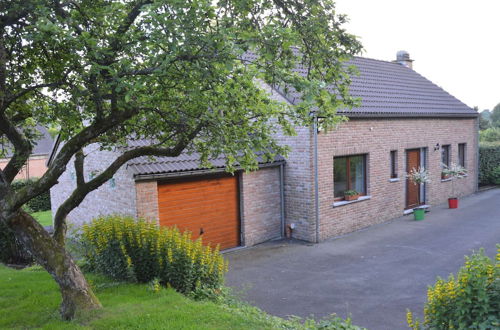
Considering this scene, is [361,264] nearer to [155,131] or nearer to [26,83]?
[155,131]

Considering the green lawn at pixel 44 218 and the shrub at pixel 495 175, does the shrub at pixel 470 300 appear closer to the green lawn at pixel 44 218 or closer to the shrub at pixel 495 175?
the green lawn at pixel 44 218

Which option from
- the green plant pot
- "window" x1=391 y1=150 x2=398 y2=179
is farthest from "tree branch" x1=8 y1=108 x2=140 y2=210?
the green plant pot

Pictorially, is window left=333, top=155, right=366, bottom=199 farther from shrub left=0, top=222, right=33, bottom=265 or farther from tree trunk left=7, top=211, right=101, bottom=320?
tree trunk left=7, top=211, right=101, bottom=320

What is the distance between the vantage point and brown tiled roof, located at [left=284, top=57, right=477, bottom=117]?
15348 millimetres

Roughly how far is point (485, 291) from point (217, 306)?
341cm

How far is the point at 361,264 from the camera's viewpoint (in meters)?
10.4

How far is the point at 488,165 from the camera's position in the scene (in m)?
23.4

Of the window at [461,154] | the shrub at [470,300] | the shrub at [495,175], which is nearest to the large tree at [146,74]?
the shrub at [470,300]

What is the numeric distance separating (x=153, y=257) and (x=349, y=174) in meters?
9.03

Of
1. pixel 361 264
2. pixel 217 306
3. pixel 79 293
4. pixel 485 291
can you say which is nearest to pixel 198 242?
pixel 217 306

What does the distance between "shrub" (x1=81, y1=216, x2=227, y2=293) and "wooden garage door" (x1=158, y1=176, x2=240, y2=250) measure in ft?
10.8

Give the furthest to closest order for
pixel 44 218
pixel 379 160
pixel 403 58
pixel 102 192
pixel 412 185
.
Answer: pixel 403 58, pixel 44 218, pixel 412 185, pixel 379 160, pixel 102 192

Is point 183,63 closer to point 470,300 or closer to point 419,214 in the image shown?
point 470,300

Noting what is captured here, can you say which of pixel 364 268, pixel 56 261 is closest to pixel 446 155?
pixel 364 268
